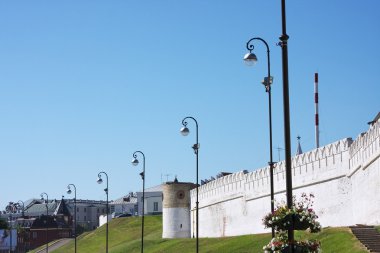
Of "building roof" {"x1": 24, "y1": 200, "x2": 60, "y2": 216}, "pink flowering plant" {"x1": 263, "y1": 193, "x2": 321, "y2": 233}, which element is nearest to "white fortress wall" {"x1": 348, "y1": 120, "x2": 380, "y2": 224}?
"pink flowering plant" {"x1": 263, "y1": 193, "x2": 321, "y2": 233}

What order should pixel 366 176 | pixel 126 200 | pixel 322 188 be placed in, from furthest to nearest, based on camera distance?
pixel 126 200 < pixel 322 188 < pixel 366 176

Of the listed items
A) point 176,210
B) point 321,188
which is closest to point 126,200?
point 176,210

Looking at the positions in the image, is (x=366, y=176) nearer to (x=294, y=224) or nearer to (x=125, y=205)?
(x=294, y=224)

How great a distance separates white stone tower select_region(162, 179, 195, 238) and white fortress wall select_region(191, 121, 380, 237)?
681 cm

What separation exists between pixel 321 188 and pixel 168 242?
26.9m

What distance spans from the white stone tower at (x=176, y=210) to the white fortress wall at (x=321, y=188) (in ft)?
22.3

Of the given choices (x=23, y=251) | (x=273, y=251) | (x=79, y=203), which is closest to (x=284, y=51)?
(x=273, y=251)

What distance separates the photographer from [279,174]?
5134 centimetres

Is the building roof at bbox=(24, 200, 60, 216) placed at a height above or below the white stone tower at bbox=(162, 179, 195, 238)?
above

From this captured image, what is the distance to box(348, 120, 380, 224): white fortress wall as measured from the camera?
33.1 meters

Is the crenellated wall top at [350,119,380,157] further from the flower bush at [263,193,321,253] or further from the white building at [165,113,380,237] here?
the flower bush at [263,193,321,253]

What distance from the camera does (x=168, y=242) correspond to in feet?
222

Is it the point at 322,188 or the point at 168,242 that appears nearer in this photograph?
the point at 322,188

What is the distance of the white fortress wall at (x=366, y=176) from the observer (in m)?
33.1
